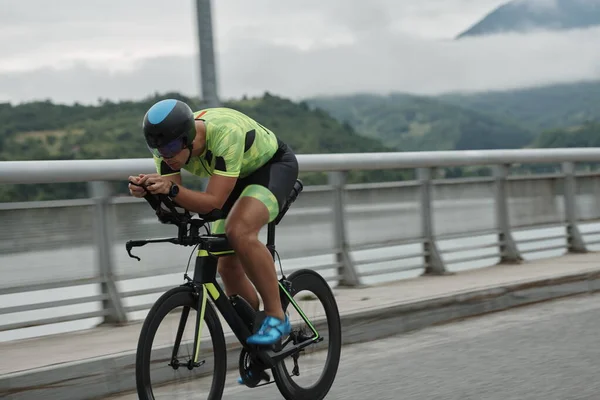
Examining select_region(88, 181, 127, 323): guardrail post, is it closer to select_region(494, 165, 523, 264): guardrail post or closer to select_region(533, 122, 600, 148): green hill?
select_region(494, 165, 523, 264): guardrail post

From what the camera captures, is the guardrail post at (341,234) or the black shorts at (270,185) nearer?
the black shorts at (270,185)

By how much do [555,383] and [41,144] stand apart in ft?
60.6

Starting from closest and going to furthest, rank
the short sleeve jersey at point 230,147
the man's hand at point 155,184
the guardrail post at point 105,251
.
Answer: the man's hand at point 155,184 < the short sleeve jersey at point 230,147 < the guardrail post at point 105,251

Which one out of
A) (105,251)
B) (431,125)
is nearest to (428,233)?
(105,251)

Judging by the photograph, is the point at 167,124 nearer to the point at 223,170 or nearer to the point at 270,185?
the point at 223,170

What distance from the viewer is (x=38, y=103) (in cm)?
2906

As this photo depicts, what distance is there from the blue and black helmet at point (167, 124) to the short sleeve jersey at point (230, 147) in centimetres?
22

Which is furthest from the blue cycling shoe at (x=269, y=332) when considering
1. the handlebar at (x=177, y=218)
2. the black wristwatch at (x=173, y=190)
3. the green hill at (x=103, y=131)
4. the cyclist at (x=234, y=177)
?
the green hill at (x=103, y=131)

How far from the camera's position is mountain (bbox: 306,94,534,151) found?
4338 centimetres

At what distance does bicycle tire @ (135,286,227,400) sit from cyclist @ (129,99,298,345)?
0.26 meters

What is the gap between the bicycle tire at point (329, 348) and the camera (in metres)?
5.78

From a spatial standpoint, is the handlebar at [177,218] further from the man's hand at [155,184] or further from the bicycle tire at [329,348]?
the bicycle tire at [329,348]

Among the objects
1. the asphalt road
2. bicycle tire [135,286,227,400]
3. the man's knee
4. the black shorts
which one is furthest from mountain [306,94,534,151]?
bicycle tire [135,286,227,400]

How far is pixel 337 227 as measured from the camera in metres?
10.2
